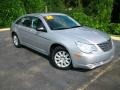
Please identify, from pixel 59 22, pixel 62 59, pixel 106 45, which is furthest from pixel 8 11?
pixel 106 45

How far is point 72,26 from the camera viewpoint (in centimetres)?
721

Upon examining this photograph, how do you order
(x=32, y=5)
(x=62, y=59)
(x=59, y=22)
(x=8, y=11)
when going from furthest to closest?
(x=32, y=5) → (x=8, y=11) → (x=59, y=22) → (x=62, y=59)

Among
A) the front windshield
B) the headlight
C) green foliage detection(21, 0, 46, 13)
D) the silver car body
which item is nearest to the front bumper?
the silver car body

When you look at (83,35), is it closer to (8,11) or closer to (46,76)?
(46,76)

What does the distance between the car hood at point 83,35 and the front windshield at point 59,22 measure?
32 cm

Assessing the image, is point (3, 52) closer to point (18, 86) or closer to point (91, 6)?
point (18, 86)

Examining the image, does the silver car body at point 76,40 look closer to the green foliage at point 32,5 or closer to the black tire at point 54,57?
the black tire at point 54,57

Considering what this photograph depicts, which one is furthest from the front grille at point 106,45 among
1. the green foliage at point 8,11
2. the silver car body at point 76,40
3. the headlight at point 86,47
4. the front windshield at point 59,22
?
the green foliage at point 8,11

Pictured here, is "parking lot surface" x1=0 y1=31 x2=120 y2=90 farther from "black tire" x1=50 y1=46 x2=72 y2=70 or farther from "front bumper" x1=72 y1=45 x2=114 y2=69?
"front bumper" x1=72 y1=45 x2=114 y2=69

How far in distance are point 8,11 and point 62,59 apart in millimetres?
10809

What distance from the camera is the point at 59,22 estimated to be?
711 centimetres

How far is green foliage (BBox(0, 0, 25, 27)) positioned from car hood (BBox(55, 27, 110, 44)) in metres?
10.2

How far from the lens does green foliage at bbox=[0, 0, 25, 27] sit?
51.6 feet

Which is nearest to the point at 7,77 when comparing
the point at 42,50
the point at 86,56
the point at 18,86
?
the point at 18,86
